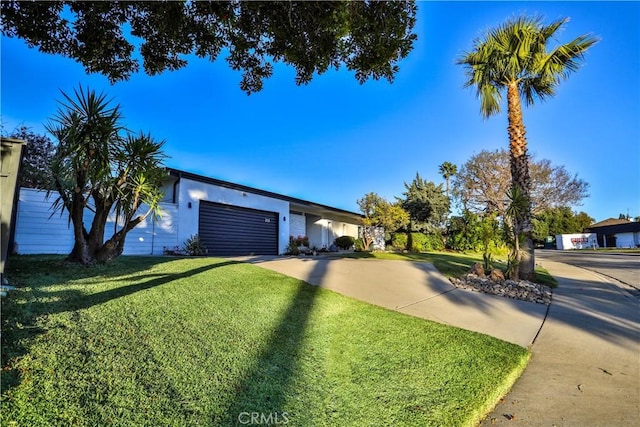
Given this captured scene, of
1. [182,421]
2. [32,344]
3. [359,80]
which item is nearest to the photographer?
[182,421]

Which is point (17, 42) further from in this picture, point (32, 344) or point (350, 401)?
point (350, 401)

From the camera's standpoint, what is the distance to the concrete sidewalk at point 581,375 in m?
2.53

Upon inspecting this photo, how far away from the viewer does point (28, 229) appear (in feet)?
31.0

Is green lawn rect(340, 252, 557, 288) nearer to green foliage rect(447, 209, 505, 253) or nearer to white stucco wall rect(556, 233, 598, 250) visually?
green foliage rect(447, 209, 505, 253)

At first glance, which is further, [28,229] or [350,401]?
[28,229]

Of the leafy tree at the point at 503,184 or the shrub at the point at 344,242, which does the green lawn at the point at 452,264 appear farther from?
the leafy tree at the point at 503,184

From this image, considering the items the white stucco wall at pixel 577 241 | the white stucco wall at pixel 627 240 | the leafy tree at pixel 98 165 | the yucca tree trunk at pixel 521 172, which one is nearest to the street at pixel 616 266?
the yucca tree trunk at pixel 521 172

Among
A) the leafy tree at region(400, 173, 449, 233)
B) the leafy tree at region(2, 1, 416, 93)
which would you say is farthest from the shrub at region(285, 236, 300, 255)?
the leafy tree at region(2, 1, 416, 93)

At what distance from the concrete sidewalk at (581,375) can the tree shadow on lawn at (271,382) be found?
5.28 ft

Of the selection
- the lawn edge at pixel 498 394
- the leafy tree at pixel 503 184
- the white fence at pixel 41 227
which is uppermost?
the leafy tree at pixel 503 184

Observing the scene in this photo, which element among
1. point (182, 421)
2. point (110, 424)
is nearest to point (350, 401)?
point (182, 421)

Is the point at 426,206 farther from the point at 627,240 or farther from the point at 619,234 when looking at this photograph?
the point at 619,234

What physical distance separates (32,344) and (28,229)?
380 inches

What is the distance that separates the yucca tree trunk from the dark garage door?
11413mm
